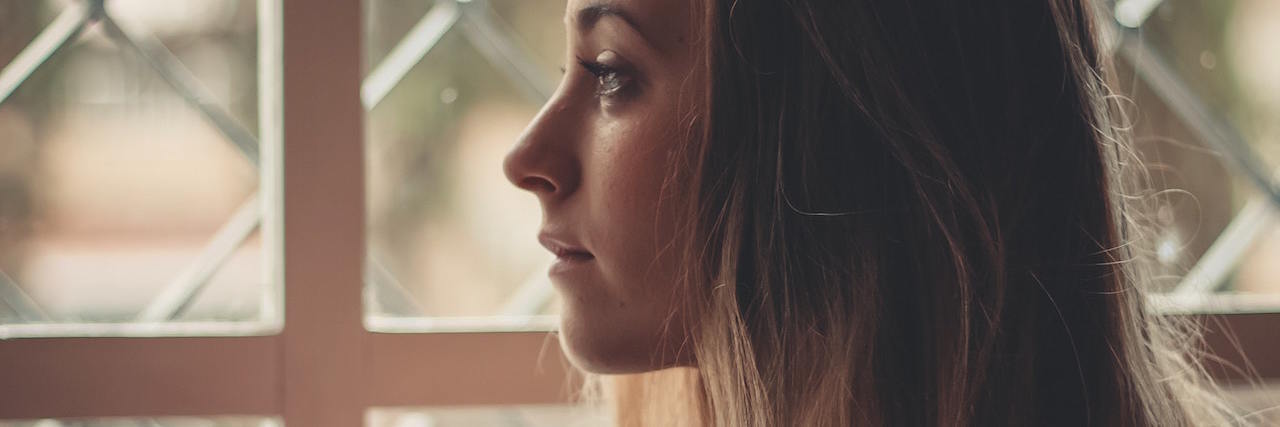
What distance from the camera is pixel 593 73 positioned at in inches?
25.3

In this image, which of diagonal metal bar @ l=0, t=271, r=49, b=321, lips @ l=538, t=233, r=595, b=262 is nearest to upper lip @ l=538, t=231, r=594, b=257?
lips @ l=538, t=233, r=595, b=262

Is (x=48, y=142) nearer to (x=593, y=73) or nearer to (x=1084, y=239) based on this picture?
(x=593, y=73)

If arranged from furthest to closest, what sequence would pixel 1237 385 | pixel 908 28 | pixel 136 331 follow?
pixel 1237 385
pixel 136 331
pixel 908 28

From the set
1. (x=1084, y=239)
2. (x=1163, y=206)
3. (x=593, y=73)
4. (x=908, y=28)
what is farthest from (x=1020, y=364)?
(x=1163, y=206)

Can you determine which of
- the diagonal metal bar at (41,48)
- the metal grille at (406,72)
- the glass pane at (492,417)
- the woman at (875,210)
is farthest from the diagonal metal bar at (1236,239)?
the diagonal metal bar at (41,48)

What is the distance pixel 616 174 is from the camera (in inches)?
23.9

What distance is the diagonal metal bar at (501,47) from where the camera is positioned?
2.96ft

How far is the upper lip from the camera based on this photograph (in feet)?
2.09

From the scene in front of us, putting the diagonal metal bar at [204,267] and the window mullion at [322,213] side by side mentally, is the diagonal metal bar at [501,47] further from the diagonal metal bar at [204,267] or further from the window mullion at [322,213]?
the diagonal metal bar at [204,267]

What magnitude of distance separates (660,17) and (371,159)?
1.20ft

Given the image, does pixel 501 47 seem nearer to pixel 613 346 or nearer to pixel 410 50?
pixel 410 50

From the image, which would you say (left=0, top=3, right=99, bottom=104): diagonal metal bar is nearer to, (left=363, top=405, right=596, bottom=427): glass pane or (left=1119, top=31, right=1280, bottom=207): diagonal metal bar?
(left=363, top=405, right=596, bottom=427): glass pane

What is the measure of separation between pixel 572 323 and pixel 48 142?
1.57 ft

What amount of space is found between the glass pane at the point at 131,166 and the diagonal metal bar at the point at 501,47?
0.17m
